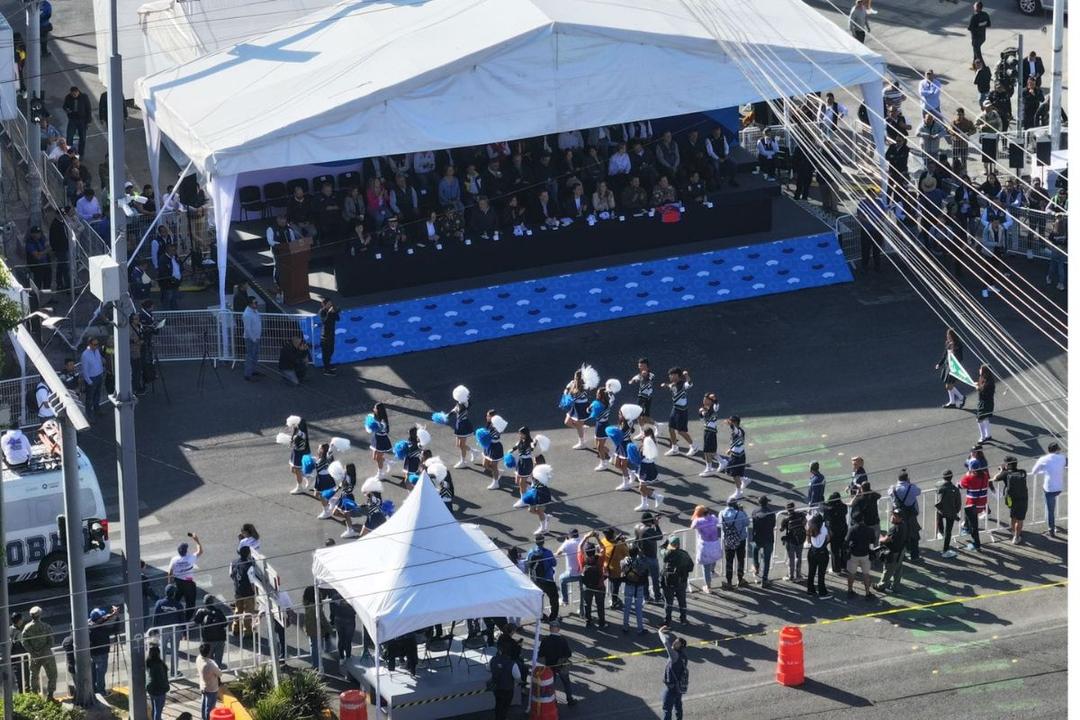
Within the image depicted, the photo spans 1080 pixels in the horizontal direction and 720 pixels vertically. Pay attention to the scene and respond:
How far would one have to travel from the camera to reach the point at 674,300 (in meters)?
37.1

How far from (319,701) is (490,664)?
2.10 metres

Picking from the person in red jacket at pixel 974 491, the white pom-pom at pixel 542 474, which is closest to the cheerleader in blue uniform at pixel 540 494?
the white pom-pom at pixel 542 474

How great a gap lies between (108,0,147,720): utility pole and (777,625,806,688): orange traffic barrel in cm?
777

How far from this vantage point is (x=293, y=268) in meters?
36.3

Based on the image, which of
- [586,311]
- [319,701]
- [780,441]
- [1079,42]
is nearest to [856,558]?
[780,441]

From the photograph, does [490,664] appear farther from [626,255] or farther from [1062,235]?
[1062,235]

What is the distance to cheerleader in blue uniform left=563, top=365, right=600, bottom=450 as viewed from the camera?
3168 centimetres

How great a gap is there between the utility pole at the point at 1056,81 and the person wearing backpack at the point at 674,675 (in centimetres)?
1880

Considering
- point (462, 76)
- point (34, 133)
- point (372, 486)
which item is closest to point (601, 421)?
point (372, 486)

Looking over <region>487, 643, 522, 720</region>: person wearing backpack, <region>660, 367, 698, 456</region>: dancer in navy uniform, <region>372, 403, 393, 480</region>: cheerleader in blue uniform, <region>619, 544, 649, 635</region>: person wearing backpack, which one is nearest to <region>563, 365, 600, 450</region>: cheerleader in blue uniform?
<region>660, 367, 698, 456</region>: dancer in navy uniform

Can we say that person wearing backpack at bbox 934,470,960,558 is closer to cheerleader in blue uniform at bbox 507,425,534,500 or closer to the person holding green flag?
the person holding green flag

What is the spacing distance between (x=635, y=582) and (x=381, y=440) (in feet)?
18.7

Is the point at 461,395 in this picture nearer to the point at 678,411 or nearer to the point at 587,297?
the point at 678,411

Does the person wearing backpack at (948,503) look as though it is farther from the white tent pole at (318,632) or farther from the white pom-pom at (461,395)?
the white tent pole at (318,632)
